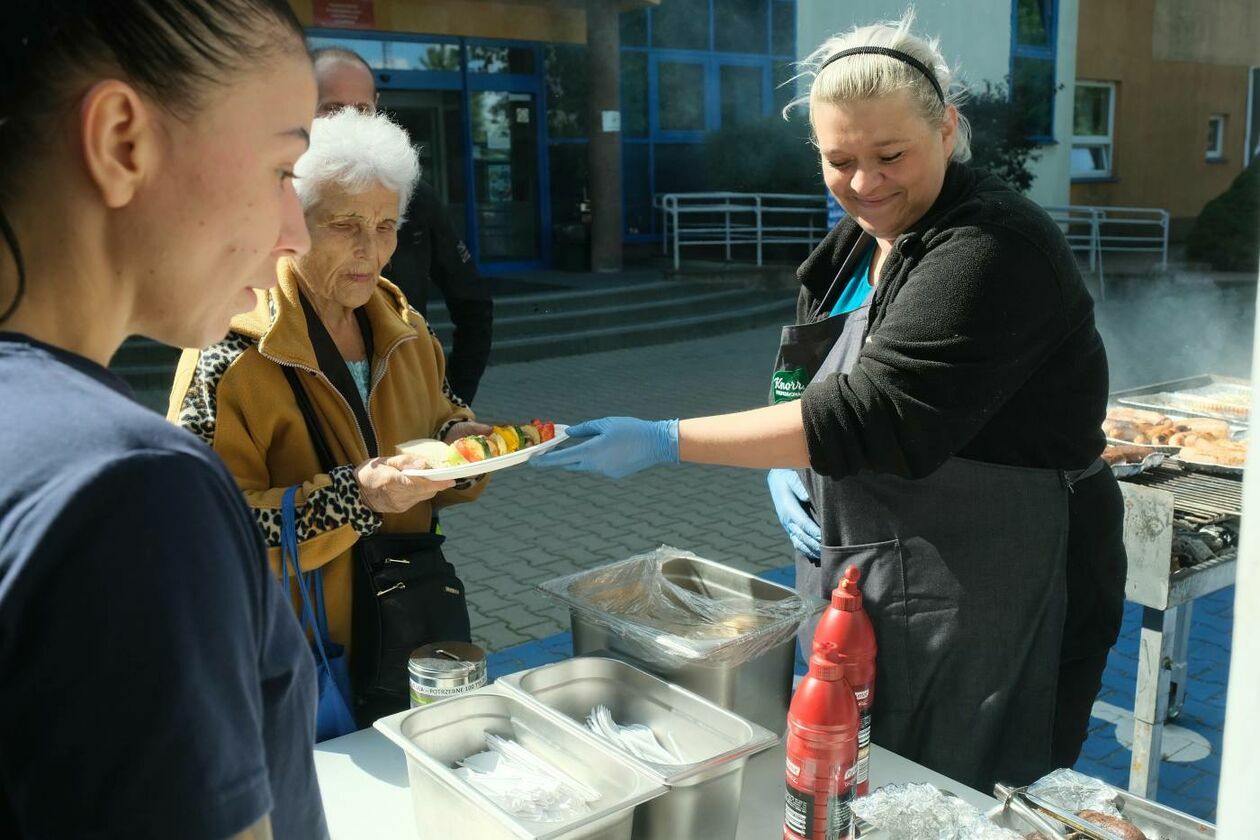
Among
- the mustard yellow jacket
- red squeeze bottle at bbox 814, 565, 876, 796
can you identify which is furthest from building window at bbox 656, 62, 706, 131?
red squeeze bottle at bbox 814, 565, 876, 796

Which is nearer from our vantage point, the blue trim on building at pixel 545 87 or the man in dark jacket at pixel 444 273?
the man in dark jacket at pixel 444 273

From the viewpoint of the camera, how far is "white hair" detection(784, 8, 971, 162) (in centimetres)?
209

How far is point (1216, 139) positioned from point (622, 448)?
70.6ft

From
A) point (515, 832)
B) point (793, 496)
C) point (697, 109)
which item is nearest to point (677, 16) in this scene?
point (697, 109)

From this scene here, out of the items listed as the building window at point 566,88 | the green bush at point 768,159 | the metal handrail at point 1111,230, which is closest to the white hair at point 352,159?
the building window at point 566,88

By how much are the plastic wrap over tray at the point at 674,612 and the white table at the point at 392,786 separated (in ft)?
0.74

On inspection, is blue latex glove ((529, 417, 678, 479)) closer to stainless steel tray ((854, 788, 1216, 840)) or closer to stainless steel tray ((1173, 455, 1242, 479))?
stainless steel tray ((854, 788, 1216, 840))

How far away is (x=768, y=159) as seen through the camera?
51.4 ft

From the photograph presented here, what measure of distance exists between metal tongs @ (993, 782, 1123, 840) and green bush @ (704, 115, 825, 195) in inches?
575

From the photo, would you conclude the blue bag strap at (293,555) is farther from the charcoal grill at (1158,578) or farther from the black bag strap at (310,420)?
the charcoal grill at (1158,578)

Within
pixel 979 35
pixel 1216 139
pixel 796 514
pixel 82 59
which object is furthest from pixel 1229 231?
pixel 82 59

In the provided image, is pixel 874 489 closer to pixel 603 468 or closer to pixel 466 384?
pixel 603 468

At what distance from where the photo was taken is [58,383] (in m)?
0.70

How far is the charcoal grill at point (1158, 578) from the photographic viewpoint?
2.78 m
